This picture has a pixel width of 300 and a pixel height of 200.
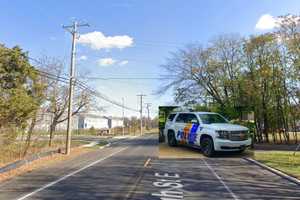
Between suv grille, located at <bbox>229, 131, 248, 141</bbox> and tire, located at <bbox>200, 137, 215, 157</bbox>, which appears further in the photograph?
tire, located at <bbox>200, 137, 215, 157</bbox>

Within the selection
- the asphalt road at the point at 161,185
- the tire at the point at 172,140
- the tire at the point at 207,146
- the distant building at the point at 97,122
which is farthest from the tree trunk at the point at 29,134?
the distant building at the point at 97,122

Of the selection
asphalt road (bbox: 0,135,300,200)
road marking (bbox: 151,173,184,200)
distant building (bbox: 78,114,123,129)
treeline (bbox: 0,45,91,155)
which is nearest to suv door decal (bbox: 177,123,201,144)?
asphalt road (bbox: 0,135,300,200)

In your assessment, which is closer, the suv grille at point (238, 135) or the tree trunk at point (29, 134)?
the suv grille at point (238, 135)

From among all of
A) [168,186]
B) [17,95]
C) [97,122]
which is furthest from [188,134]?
[97,122]

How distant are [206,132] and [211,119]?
284 mm

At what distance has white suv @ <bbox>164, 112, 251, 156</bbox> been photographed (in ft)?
19.5

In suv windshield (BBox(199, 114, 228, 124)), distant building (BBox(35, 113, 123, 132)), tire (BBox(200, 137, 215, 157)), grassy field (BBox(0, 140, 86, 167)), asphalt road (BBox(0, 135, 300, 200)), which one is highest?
distant building (BBox(35, 113, 123, 132))

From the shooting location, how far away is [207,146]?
6246 millimetres

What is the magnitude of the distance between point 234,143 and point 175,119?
1.09 metres

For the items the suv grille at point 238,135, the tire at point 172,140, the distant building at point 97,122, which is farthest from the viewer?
the distant building at point 97,122

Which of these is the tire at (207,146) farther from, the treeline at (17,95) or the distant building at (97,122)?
the distant building at (97,122)

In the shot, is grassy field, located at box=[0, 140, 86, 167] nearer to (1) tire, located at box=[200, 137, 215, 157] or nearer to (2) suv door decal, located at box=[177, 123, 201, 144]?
(2) suv door decal, located at box=[177, 123, 201, 144]

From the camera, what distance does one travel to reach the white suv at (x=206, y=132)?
Result: 593 centimetres

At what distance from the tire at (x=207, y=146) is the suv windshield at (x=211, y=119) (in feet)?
0.96
